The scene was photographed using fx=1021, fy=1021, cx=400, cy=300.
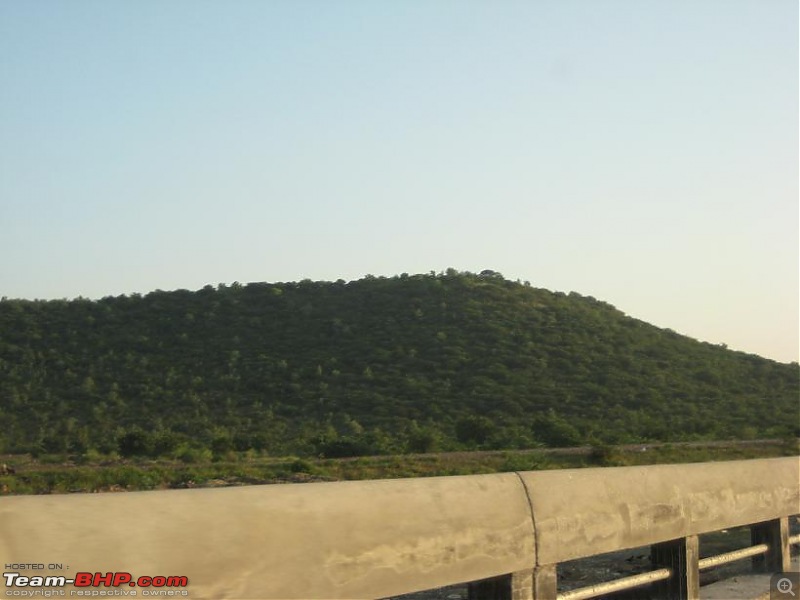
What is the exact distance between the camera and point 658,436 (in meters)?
43.4

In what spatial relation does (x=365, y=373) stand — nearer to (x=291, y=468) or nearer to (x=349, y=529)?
(x=291, y=468)

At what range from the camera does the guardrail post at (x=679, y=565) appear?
5.28 m

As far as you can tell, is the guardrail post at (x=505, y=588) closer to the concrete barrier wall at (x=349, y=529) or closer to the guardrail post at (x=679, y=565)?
the concrete barrier wall at (x=349, y=529)

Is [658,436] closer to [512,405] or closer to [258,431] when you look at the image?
[512,405]

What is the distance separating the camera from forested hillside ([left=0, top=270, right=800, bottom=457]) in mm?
45812

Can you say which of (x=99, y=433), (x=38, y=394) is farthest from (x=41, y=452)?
(x=38, y=394)

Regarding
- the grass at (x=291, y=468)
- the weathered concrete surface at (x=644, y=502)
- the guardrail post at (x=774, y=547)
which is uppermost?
the weathered concrete surface at (x=644, y=502)

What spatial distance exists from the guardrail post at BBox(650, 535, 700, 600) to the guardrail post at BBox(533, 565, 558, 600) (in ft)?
3.99

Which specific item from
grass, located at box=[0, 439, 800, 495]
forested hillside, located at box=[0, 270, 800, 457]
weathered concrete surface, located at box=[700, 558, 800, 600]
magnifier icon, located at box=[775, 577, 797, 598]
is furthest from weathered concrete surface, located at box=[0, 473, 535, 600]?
forested hillside, located at box=[0, 270, 800, 457]

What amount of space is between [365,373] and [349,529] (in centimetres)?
5756

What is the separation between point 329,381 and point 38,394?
16.6m

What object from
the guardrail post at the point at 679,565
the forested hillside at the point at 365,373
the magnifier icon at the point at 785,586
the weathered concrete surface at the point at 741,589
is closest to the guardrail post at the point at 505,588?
the guardrail post at the point at 679,565

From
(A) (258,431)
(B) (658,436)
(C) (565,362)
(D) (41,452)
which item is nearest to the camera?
(D) (41,452)

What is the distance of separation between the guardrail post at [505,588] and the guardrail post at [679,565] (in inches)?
53.7
